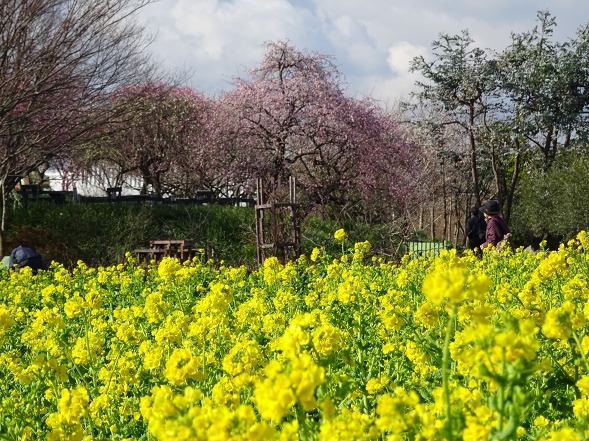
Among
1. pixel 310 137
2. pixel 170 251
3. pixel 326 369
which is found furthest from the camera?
pixel 310 137

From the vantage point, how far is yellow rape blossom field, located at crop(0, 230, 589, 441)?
63.3 inches

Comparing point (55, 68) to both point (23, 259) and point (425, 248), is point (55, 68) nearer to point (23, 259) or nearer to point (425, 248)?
point (23, 259)

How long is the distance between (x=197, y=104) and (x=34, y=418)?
28082 mm

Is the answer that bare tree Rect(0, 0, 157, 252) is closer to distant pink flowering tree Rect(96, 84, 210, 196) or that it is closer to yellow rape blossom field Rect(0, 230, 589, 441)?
yellow rape blossom field Rect(0, 230, 589, 441)

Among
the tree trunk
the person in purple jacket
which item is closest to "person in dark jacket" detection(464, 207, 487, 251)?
the person in purple jacket

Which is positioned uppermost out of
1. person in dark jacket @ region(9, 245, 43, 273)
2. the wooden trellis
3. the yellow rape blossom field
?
the wooden trellis

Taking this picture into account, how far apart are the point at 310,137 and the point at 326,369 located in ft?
65.2

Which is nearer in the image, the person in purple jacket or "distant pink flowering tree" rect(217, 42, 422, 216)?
the person in purple jacket

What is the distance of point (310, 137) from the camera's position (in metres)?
22.8

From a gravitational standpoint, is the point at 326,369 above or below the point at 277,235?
below

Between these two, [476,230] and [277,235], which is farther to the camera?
[277,235]

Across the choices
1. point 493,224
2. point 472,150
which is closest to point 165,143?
point 472,150

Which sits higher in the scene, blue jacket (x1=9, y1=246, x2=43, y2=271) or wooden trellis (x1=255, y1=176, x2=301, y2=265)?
wooden trellis (x1=255, y1=176, x2=301, y2=265)

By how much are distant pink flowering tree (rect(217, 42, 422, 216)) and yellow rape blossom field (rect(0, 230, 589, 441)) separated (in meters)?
14.9
